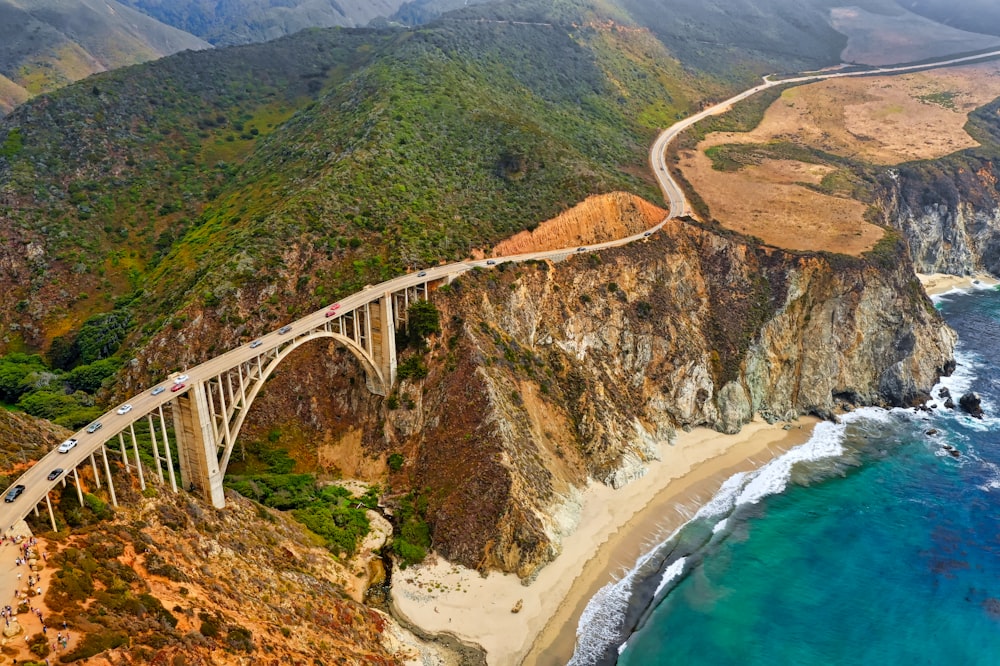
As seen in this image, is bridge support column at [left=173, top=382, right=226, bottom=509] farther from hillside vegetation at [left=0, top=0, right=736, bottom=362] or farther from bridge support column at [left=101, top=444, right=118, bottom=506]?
hillside vegetation at [left=0, top=0, right=736, bottom=362]


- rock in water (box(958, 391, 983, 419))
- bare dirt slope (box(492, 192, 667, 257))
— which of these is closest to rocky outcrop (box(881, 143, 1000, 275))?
rock in water (box(958, 391, 983, 419))

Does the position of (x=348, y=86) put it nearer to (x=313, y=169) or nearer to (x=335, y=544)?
(x=313, y=169)

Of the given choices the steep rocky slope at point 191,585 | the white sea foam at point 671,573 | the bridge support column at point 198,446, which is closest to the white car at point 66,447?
the steep rocky slope at point 191,585

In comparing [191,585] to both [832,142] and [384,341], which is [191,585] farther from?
[832,142]

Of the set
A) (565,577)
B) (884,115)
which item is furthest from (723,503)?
(884,115)

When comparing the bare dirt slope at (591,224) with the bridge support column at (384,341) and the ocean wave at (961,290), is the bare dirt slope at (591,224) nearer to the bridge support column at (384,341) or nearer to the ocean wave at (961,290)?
the bridge support column at (384,341)
